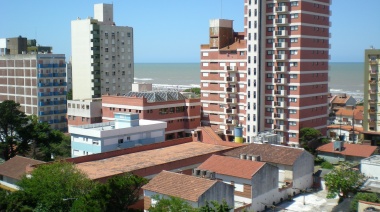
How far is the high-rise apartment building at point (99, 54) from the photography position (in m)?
96.0

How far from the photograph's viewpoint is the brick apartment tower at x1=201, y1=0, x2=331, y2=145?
68812mm

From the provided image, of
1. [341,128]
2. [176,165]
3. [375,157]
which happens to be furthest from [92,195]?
[341,128]

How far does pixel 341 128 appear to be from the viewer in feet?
273

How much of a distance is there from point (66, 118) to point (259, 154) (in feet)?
164

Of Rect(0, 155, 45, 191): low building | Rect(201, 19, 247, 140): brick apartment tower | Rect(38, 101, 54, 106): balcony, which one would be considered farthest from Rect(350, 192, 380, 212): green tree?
Rect(38, 101, 54, 106): balcony

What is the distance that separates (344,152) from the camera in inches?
2451

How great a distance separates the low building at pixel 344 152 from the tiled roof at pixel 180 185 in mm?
28898

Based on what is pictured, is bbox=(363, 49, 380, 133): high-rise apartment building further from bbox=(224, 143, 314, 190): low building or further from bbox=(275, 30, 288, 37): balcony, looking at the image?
bbox=(224, 143, 314, 190): low building

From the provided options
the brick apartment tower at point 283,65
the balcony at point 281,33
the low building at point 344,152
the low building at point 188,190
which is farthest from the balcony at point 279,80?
the low building at point 188,190

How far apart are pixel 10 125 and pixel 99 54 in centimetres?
3617

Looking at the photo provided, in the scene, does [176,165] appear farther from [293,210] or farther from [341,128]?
[341,128]

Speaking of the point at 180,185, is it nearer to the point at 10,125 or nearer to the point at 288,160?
the point at 288,160

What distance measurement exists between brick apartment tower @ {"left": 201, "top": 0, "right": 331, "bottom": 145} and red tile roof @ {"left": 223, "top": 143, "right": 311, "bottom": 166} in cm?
1524

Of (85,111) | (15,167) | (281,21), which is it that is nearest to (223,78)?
(281,21)
